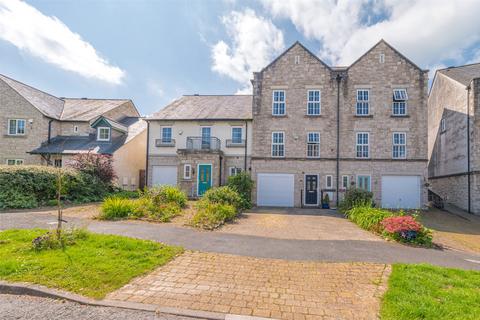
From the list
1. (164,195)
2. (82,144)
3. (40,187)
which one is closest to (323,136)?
(164,195)

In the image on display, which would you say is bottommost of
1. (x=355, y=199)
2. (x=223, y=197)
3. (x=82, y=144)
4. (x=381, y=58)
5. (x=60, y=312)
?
(x=60, y=312)

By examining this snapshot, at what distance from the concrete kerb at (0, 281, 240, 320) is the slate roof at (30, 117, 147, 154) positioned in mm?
16908

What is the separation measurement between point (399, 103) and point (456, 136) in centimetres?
488

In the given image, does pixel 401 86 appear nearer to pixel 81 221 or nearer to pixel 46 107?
pixel 81 221

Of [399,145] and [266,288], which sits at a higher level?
[399,145]

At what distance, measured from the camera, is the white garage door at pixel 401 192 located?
58.1 ft

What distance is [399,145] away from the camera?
59.3ft

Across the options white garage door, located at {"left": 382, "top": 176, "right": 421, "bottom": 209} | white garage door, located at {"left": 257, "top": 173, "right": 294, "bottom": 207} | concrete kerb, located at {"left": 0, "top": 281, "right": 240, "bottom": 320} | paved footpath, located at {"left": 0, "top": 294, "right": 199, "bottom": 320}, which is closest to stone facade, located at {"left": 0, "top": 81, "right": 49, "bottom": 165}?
white garage door, located at {"left": 257, "top": 173, "right": 294, "bottom": 207}

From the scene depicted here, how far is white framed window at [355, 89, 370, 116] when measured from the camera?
60.8ft

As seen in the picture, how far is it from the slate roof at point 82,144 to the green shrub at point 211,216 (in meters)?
12.4

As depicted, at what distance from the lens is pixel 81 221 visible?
10.2 m

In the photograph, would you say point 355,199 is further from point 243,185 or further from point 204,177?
point 204,177

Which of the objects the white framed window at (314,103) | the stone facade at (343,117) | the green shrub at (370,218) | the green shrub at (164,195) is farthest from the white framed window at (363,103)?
the green shrub at (164,195)

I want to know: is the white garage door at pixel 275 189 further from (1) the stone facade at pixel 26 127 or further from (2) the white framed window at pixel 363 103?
(1) the stone facade at pixel 26 127
